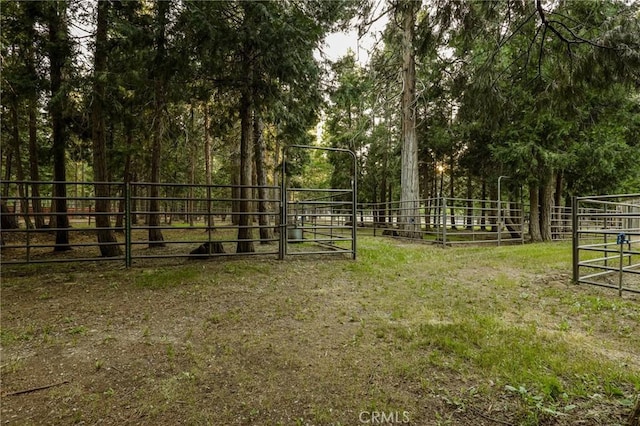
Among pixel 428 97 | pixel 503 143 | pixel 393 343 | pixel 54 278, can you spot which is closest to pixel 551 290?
pixel 393 343

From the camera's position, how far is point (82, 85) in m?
6.79

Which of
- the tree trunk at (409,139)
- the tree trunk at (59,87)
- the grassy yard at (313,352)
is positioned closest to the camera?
the grassy yard at (313,352)

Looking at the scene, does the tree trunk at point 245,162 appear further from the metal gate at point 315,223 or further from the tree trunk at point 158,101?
the tree trunk at point 158,101

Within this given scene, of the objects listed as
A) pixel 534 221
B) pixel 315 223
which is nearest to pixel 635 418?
pixel 315 223

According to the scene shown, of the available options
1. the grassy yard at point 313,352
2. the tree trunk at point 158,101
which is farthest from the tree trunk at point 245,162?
the grassy yard at point 313,352

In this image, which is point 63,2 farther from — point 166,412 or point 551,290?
point 551,290

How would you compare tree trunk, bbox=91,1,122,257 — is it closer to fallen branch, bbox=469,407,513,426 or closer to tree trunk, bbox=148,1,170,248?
tree trunk, bbox=148,1,170,248

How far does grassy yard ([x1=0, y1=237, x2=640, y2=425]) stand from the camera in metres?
1.90

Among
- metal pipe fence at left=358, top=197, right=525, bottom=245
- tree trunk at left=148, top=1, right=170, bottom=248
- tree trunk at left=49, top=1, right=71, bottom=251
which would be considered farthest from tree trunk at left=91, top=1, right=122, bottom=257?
metal pipe fence at left=358, top=197, right=525, bottom=245

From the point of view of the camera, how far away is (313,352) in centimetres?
265

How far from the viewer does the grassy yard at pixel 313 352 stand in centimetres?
190

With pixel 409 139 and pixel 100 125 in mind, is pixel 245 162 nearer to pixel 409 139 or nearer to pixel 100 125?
pixel 100 125

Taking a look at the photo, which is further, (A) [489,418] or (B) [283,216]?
(B) [283,216]

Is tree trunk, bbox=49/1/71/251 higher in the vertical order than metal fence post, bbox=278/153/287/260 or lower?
higher
